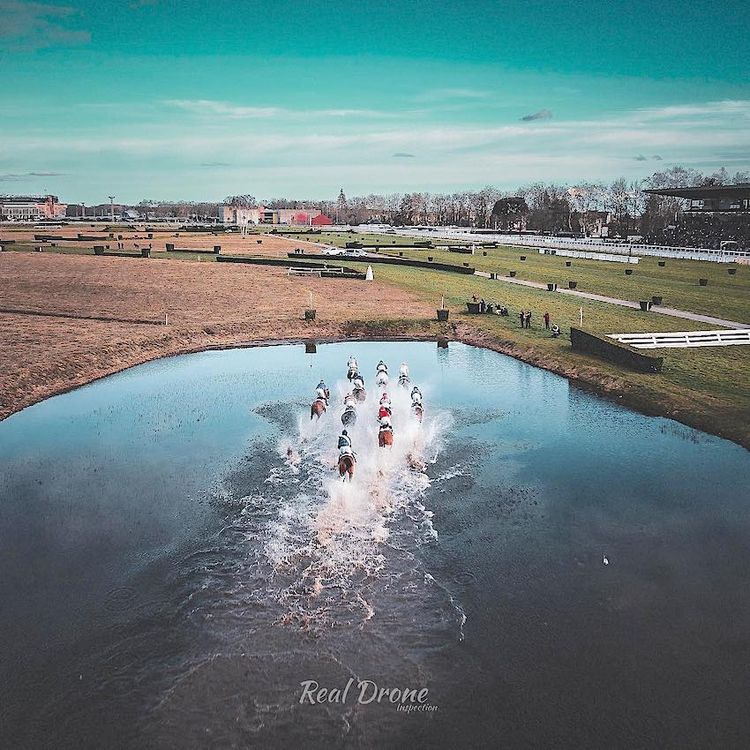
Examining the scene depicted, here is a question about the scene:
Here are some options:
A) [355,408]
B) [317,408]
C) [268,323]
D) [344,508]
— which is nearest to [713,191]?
[268,323]

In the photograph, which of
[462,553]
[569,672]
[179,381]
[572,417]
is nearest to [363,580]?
[462,553]

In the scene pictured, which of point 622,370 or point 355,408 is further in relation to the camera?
point 622,370

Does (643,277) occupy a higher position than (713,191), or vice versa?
(713,191)

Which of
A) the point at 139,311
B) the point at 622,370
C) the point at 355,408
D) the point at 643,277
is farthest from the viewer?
the point at 643,277

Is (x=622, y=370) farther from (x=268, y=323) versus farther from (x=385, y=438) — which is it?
(x=268, y=323)

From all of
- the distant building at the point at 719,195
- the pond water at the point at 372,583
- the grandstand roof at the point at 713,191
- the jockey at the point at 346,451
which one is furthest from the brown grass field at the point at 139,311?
the distant building at the point at 719,195

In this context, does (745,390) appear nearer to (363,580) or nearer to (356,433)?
(356,433)

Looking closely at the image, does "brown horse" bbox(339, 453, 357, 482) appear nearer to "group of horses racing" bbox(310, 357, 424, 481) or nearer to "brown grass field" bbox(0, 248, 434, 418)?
"group of horses racing" bbox(310, 357, 424, 481)
